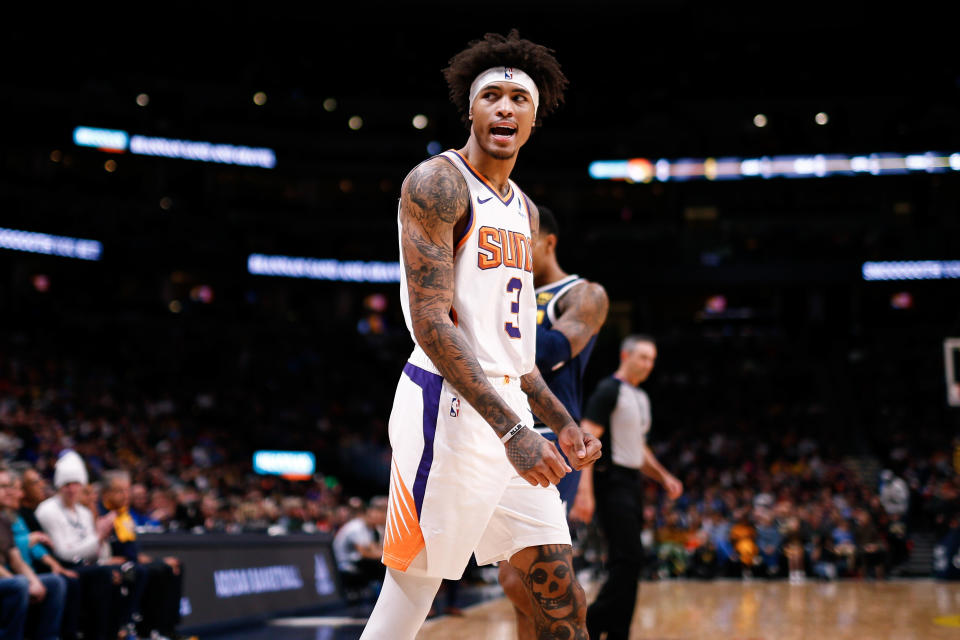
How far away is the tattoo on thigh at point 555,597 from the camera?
3.19 m

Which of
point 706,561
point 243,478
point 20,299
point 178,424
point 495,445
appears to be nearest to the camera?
point 495,445

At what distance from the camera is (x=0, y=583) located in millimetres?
6867

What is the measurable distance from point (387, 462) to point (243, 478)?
620 centimetres

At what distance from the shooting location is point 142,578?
28.2 ft

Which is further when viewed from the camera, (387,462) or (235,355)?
(235,355)

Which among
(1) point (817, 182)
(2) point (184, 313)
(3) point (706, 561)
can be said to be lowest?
(3) point (706, 561)

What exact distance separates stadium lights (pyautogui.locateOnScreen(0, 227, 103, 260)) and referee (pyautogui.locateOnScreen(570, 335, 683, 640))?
2576 cm

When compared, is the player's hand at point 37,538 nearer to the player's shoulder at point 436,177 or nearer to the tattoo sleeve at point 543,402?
the tattoo sleeve at point 543,402

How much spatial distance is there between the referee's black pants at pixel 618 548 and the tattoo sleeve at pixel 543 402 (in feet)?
9.98

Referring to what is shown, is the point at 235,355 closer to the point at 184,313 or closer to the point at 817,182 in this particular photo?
the point at 184,313

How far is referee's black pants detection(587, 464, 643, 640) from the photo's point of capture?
613cm

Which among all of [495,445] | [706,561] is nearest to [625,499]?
[495,445]

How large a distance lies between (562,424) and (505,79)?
1211 mm

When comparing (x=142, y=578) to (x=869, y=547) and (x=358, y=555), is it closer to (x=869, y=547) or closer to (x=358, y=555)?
(x=358, y=555)
